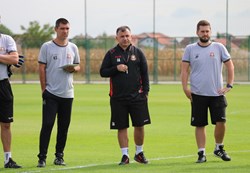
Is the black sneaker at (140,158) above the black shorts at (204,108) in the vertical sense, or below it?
below

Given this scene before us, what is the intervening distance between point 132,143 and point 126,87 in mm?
3067

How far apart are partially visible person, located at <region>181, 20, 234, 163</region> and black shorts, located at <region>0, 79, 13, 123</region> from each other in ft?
8.84

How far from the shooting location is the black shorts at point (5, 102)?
11836 mm

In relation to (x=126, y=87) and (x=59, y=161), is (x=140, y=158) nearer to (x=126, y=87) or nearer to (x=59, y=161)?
(x=126, y=87)

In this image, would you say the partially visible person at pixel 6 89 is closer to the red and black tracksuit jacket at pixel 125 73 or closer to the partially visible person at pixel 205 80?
the red and black tracksuit jacket at pixel 125 73

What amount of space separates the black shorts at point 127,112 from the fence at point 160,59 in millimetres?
35836

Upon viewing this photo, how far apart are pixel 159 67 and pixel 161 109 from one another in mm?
25542

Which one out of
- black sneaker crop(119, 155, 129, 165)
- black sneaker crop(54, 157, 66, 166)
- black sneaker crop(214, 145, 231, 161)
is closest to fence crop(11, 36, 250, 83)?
black sneaker crop(214, 145, 231, 161)

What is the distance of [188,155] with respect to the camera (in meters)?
13.3

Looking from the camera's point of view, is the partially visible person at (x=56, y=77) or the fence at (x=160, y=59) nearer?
the partially visible person at (x=56, y=77)

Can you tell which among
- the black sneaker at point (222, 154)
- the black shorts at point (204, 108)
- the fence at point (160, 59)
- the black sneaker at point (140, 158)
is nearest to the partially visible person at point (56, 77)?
the black sneaker at point (140, 158)

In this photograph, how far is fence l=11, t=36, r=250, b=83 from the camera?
48250 millimetres

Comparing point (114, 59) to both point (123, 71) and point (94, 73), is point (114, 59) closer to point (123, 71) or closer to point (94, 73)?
point (123, 71)

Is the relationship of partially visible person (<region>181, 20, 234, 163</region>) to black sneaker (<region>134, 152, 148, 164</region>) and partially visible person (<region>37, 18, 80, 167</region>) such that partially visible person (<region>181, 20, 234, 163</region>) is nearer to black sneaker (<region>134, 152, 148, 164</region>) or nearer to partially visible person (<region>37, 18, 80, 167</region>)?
black sneaker (<region>134, 152, 148, 164</region>)
